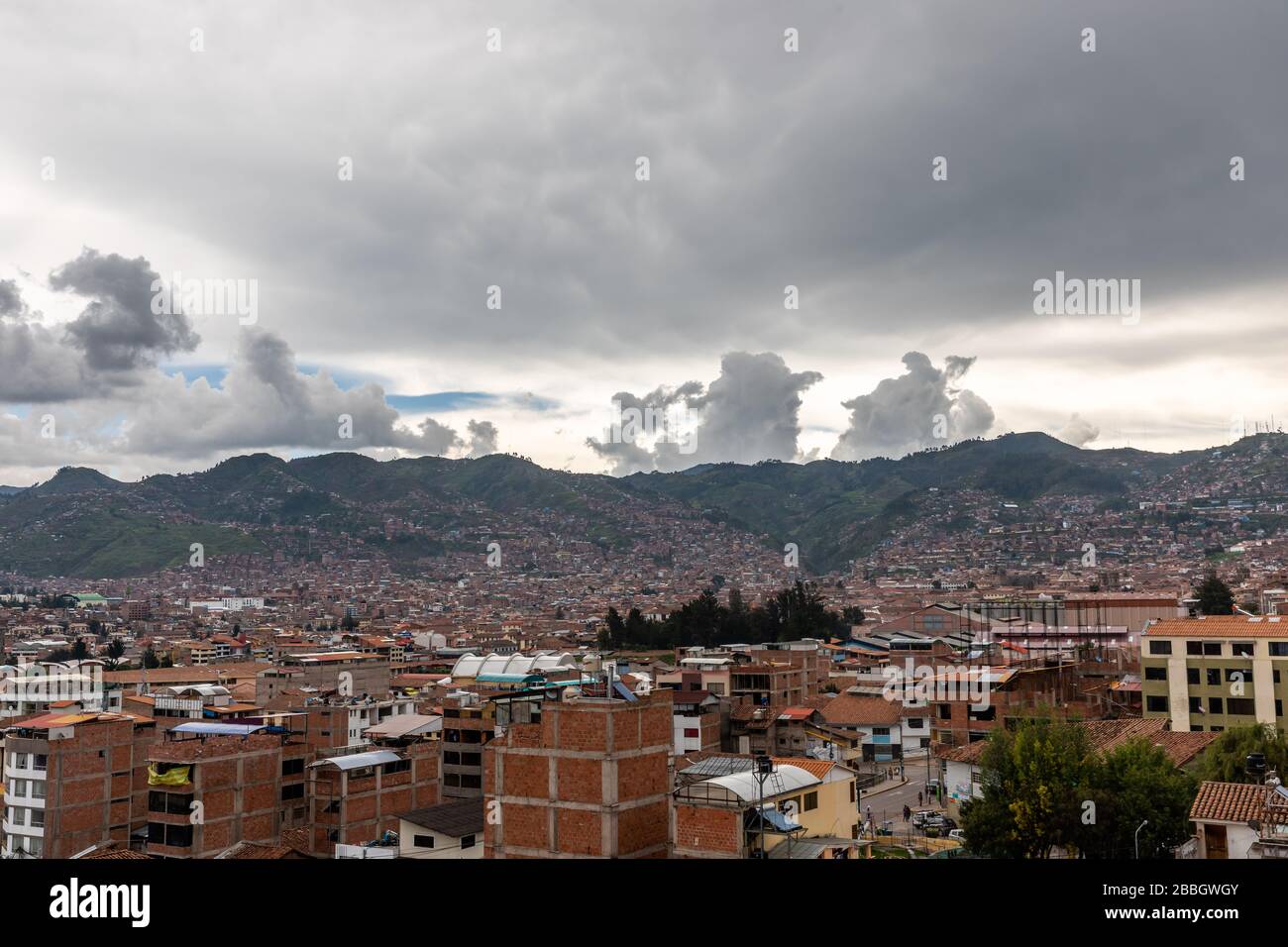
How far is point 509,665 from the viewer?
2126 inches

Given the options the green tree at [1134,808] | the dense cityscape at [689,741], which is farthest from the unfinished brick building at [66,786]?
the green tree at [1134,808]

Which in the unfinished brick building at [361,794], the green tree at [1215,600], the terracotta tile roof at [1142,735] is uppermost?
the green tree at [1215,600]

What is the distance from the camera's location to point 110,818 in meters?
33.8

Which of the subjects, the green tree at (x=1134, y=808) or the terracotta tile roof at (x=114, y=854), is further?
the terracotta tile roof at (x=114, y=854)

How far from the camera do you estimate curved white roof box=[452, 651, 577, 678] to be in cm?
5303

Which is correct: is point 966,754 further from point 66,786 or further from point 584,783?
point 66,786

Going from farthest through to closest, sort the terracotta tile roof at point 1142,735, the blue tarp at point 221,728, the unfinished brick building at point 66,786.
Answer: the blue tarp at point 221,728 < the unfinished brick building at point 66,786 < the terracotta tile roof at point 1142,735

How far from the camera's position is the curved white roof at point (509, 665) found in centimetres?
5303

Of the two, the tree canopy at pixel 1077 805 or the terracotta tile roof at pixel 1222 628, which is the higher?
the terracotta tile roof at pixel 1222 628
